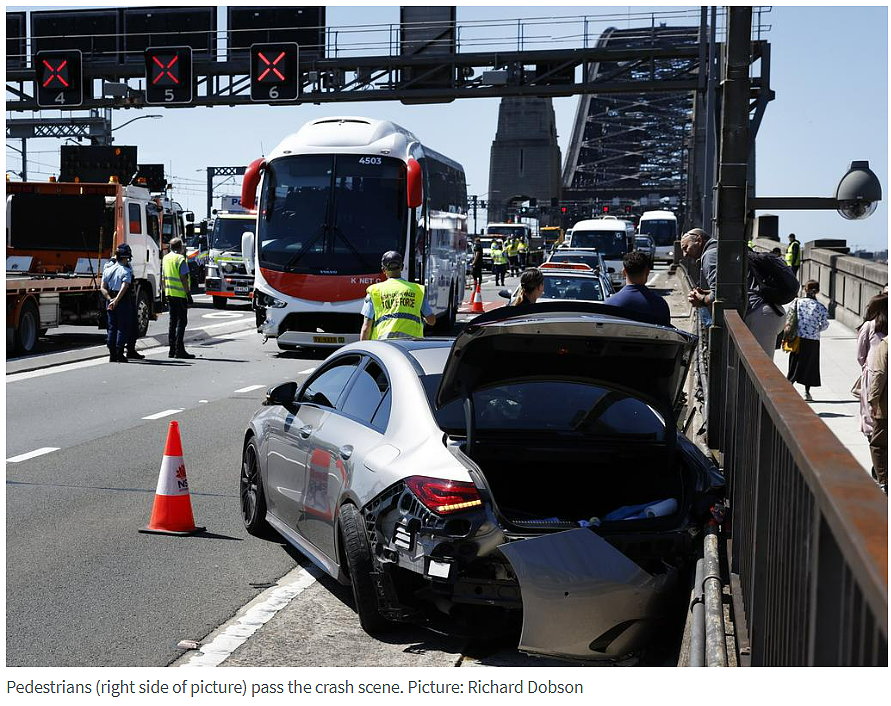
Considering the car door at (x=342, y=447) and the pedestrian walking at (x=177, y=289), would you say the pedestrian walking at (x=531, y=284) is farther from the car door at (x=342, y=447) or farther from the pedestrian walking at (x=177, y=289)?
the pedestrian walking at (x=177, y=289)

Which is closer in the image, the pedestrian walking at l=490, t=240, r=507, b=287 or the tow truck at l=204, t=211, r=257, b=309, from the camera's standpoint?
the tow truck at l=204, t=211, r=257, b=309

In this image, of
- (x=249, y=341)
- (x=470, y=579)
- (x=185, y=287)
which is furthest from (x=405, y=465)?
(x=249, y=341)

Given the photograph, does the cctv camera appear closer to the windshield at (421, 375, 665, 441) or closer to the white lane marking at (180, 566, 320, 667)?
the windshield at (421, 375, 665, 441)

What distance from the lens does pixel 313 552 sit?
22.5 feet

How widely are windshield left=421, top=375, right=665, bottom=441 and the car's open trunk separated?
10cm

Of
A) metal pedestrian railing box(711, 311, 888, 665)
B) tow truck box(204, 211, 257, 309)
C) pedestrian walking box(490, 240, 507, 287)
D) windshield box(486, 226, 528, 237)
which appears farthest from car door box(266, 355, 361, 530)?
windshield box(486, 226, 528, 237)

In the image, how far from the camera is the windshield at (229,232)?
114ft

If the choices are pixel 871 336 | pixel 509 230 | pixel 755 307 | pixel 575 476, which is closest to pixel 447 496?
pixel 575 476

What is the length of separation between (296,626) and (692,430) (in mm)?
5572

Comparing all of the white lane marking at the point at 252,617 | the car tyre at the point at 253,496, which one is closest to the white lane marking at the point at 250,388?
the car tyre at the point at 253,496

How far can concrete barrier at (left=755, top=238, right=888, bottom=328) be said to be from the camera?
24.6 metres

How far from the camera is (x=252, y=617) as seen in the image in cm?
Answer: 632

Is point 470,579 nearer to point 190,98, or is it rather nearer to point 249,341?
point 249,341

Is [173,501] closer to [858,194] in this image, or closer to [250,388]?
[858,194]
